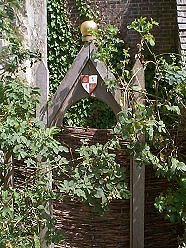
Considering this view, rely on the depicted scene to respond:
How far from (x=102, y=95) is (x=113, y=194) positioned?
943 mm

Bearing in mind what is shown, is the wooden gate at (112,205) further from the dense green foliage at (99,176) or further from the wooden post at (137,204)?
the dense green foliage at (99,176)

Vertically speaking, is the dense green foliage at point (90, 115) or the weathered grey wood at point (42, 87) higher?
the dense green foliage at point (90, 115)

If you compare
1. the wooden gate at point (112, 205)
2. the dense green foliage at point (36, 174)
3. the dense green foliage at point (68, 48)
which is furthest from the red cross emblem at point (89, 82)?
the dense green foliage at point (68, 48)

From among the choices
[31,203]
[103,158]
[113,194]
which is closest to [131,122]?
[103,158]

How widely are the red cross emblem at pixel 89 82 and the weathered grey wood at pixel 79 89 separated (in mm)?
33

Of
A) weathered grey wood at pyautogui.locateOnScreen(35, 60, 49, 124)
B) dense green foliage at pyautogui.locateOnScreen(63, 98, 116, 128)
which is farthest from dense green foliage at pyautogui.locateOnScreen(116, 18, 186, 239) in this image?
dense green foliage at pyautogui.locateOnScreen(63, 98, 116, 128)

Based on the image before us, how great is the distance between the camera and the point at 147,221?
12.7 feet

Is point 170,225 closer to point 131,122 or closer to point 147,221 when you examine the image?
point 147,221

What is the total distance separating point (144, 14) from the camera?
850 centimetres

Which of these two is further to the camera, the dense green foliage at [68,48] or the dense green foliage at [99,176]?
the dense green foliage at [68,48]

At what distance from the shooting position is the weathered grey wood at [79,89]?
12.3 ft

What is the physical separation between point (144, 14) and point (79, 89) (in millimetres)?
5126

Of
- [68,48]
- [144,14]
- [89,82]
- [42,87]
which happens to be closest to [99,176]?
[89,82]

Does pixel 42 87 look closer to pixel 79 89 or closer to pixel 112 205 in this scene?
pixel 79 89
